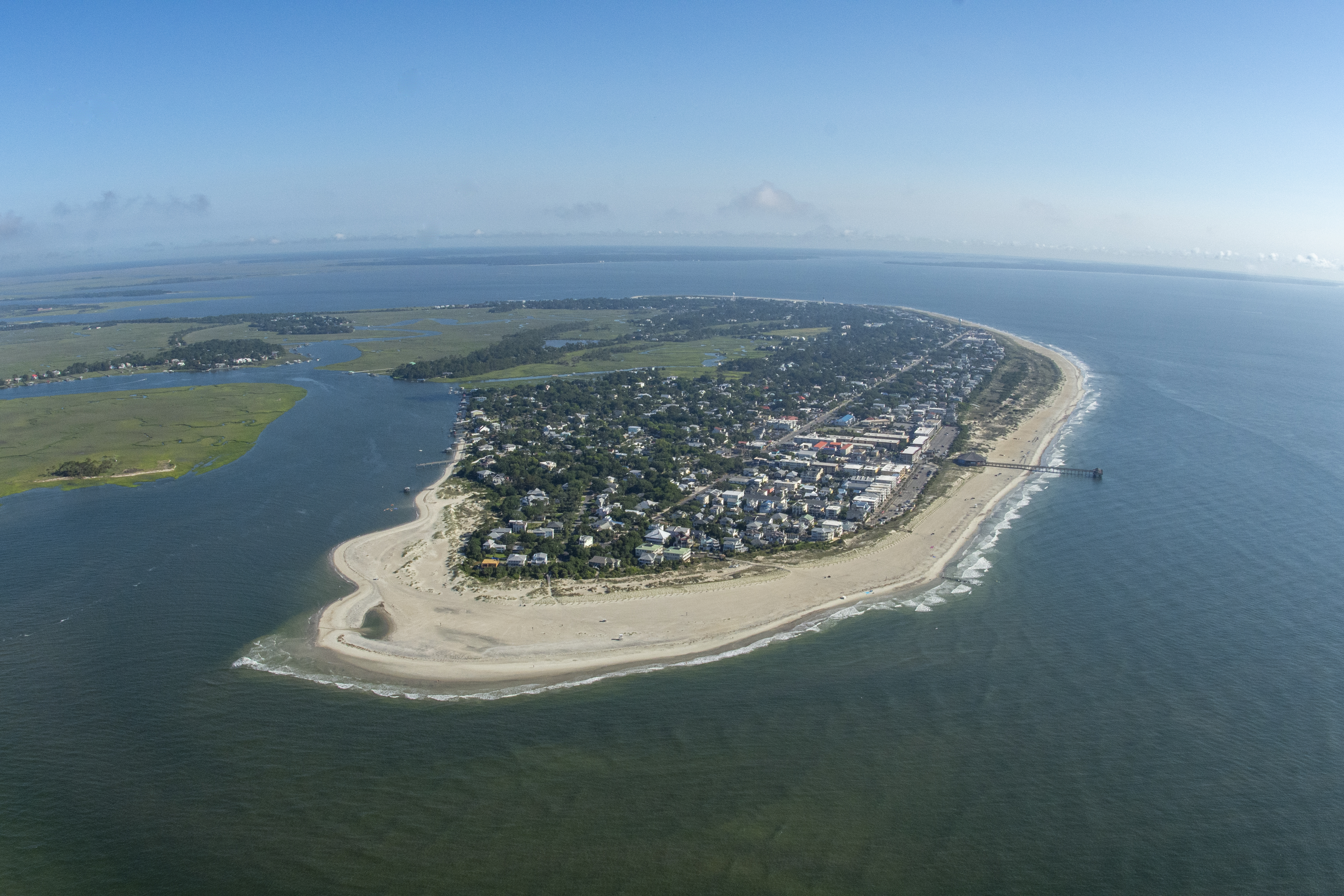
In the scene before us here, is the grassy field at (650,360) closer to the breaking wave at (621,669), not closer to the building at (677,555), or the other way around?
the building at (677,555)

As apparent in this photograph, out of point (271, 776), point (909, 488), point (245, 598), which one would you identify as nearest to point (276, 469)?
point (245, 598)

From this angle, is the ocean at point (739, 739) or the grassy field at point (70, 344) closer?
the ocean at point (739, 739)

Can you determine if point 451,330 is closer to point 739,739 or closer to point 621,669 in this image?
point 621,669

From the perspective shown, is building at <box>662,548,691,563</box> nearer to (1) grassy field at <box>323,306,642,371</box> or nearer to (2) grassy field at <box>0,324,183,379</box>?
(1) grassy field at <box>323,306,642,371</box>

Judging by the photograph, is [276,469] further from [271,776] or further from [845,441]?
[845,441]

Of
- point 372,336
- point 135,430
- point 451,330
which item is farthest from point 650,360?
point 135,430

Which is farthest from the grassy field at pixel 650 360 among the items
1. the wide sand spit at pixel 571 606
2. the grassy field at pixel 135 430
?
the wide sand spit at pixel 571 606
